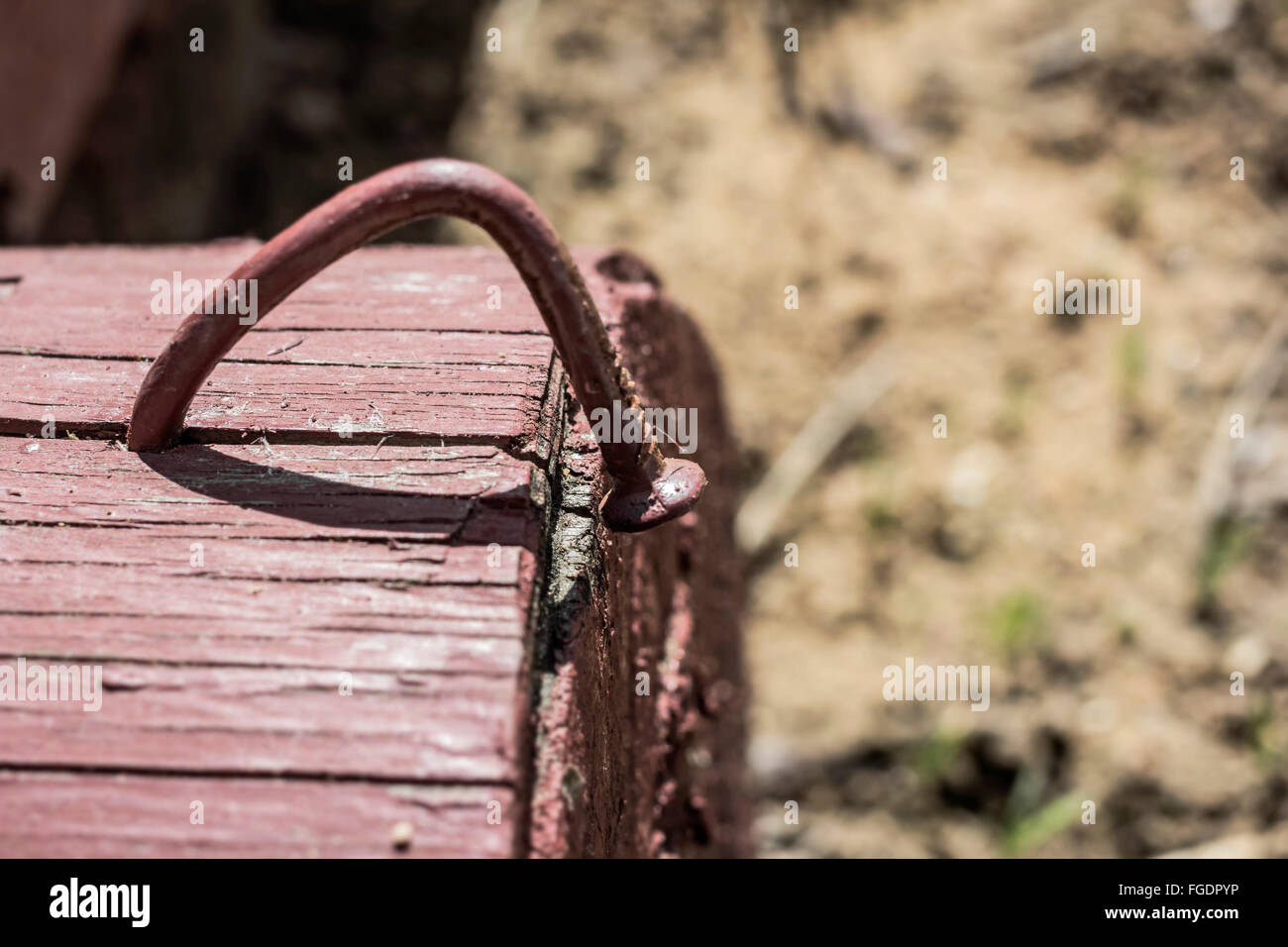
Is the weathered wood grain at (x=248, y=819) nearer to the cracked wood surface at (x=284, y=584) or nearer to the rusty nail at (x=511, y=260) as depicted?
the cracked wood surface at (x=284, y=584)

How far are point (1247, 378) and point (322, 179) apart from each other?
358 centimetres

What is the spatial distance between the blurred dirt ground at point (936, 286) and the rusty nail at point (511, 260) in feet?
7.16

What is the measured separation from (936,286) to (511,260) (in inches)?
128

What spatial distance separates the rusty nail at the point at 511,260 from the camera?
998 mm

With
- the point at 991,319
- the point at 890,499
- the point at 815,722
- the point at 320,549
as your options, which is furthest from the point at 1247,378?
the point at 320,549

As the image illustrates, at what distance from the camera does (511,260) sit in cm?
101

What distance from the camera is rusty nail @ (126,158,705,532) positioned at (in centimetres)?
100

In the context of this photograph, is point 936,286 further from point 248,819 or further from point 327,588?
point 248,819

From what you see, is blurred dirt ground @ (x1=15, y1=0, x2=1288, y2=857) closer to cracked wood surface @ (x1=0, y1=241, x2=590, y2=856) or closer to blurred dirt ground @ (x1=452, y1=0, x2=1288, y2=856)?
blurred dirt ground @ (x1=452, y1=0, x2=1288, y2=856)

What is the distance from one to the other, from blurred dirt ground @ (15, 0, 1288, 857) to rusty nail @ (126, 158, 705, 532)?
218 cm

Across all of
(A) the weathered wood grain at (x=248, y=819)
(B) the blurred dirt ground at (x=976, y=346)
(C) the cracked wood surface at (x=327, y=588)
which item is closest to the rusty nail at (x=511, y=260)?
(C) the cracked wood surface at (x=327, y=588)

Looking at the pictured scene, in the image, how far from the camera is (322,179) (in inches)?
178

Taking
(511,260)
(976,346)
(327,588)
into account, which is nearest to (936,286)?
(976,346)
